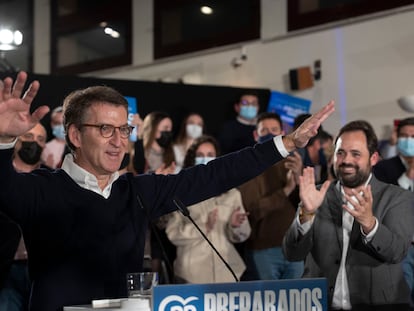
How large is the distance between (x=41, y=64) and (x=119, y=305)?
8246mm

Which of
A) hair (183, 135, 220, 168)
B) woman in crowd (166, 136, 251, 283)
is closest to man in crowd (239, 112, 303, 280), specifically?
woman in crowd (166, 136, 251, 283)

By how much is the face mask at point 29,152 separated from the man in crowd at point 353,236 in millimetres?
1673

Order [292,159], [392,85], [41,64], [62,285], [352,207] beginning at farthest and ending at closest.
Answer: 1. [41,64]
2. [392,85]
3. [292,159]
4. [352,207]
5. [62,285]

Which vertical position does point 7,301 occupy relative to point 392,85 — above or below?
below

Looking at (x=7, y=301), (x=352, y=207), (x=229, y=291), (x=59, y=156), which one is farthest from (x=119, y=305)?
(x=59, y=156)

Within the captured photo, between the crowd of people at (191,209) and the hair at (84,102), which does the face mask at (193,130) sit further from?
the hair at (84,102)

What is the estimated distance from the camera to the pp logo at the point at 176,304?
152cm

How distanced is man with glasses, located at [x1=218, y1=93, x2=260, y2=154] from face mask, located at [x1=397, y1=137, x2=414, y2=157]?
1502 millimetres

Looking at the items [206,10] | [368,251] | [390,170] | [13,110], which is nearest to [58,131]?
[390,170]

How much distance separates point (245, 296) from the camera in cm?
163

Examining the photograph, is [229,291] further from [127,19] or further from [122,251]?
[127,19]

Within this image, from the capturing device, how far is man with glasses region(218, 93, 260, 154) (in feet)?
18.7

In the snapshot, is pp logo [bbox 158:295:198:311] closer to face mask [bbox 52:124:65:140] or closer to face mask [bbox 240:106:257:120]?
face mask [bbox 52:124:65:140]

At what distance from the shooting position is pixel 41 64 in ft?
30.9
